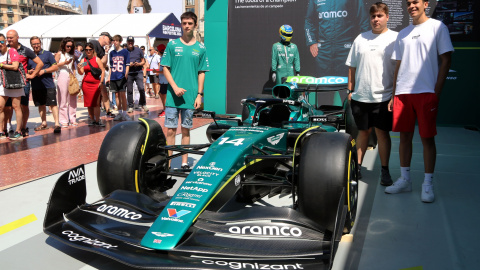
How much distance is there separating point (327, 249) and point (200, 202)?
2.86 ft

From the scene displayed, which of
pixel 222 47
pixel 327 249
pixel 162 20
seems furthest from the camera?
pixel 162 20

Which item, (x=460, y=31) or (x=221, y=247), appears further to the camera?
(x=460, y=31)

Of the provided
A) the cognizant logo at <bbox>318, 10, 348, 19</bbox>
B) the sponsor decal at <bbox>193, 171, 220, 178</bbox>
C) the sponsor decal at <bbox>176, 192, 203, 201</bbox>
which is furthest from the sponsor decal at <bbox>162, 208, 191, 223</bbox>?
the cognizant logo at <bbox>318, 10, 348, 19</bbox>

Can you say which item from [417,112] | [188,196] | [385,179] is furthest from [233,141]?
[385,179]

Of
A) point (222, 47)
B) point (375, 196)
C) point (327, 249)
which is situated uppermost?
point (222, 47)

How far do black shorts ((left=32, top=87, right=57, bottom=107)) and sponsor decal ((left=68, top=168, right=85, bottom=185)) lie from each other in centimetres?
562

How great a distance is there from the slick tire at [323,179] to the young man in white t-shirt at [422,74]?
4.59 feet

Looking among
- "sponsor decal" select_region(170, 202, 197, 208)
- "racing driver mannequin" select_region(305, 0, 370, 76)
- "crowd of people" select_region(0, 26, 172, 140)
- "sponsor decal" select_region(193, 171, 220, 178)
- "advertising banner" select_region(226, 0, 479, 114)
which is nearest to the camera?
"sponsor decal" select_region(170, 202, 197, 208)

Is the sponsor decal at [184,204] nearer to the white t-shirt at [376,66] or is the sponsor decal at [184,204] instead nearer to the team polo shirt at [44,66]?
the white t-shirt at [376,66]

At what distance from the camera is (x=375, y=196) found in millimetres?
4586

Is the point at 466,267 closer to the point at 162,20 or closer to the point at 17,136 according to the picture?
the point at 17,136

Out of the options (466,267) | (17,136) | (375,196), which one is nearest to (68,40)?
(17,136)

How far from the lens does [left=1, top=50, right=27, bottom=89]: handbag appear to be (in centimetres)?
713

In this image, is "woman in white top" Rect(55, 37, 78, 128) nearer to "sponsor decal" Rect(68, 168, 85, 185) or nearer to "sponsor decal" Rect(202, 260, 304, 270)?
"sponsor decal" Rect(68, 168, 85, 185)
